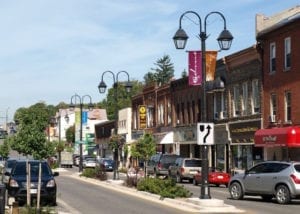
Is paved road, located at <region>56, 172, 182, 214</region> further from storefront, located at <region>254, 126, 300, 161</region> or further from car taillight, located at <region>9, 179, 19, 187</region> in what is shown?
storefront, located at <region>254, 126, 300, 161</region>

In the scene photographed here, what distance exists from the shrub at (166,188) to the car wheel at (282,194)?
3523 mm

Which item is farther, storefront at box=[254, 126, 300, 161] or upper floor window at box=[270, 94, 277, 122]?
upper floor window at box=[270, 94, 277, 122]

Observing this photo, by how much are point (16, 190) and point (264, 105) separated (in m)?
24.8

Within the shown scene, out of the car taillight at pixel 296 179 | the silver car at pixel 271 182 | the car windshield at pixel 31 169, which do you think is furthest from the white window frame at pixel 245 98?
the car windshield at pixel 31 169

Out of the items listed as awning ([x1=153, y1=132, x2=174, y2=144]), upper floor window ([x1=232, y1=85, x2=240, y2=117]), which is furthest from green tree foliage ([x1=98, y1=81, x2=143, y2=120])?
upper floor window ([x1=232, y1=85, x2=240, y2=117])

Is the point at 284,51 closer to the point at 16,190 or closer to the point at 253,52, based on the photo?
the point at 253,52

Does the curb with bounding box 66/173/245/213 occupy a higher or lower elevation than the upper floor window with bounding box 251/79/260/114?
lower

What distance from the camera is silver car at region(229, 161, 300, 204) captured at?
25.1m

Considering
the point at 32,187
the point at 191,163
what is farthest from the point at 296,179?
the point at 191,163

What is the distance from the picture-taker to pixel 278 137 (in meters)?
39.8

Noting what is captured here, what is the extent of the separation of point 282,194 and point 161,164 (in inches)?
934

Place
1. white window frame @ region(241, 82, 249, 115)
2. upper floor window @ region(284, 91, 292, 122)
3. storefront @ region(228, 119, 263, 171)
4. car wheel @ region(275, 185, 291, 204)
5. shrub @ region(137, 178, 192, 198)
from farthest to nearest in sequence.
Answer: white window frame @ region(241, 82, 249, 115), storefront @ region(228, 119, 263, 171), upper floor window @ region(284, 91, 292, 122), shrub @ region(137, 178, 192, 198), car wheel @ region(275, 185, 291, 204)

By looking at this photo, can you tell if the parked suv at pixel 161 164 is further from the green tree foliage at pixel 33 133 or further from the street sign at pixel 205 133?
the green tree foliage at pixel 33 133

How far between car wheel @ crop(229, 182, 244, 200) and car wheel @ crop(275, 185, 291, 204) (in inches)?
76.9
